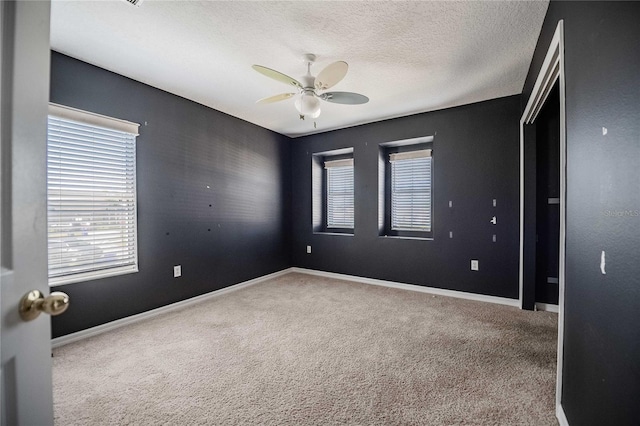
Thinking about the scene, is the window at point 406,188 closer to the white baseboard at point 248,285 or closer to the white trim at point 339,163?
the white trim at point 339,163

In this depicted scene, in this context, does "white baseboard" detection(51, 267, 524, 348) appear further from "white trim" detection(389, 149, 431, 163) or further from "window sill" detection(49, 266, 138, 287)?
"white trim" detection(389, 149, 431, 163)

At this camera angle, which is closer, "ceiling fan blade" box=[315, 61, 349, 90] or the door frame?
the door frame

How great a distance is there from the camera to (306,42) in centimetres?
214

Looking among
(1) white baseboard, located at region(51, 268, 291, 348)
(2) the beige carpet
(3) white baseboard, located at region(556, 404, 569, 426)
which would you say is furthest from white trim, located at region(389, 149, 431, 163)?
(3) white baseboard, located at region(556, 404, 569, 426)

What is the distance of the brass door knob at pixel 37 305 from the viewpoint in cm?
61

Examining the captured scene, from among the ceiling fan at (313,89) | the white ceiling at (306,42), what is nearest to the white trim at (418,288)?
the white ceiling at (306,42)

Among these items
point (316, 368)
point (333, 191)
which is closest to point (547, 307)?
point (316, 368)

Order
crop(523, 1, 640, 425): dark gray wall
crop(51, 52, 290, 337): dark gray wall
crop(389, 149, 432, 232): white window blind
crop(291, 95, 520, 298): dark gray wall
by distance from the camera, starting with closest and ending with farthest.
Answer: crop(523, 1, 640, 425): dark gray wall
crop(51, 52, 290, 337): dark gray wall
crop(291, 95, 520, 298): dark gray wall
crop(389, 149, 432, 232): white window blind

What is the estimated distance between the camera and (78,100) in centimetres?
239

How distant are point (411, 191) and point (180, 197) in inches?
121

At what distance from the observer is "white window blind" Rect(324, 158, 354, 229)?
4641 millimetres

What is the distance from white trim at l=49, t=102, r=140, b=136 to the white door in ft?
7.08

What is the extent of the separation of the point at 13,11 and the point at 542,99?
3054mm

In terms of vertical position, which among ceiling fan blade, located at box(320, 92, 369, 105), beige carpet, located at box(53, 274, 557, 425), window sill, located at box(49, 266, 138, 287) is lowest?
beige carpet, located at box(53, 274, 557, 425)
